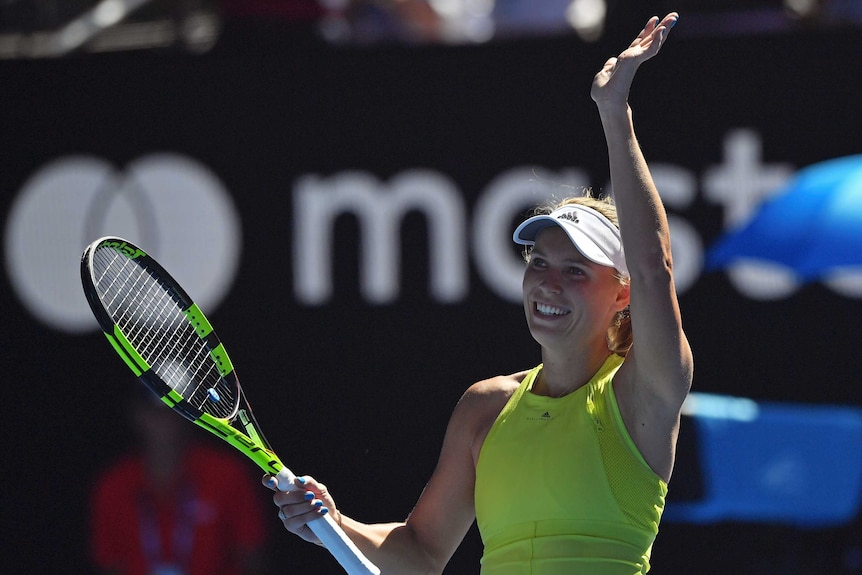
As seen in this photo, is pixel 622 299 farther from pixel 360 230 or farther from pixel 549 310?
pixel 360 230

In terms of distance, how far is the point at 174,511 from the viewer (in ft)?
18.1

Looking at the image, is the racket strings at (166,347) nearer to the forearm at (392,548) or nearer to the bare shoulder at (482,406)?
the forearm at (392,548)

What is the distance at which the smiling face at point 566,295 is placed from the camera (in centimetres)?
265

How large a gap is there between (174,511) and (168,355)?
2.50 metres

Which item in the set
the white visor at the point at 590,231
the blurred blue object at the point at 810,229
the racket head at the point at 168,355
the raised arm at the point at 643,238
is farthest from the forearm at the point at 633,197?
the blurred blue object at the point at 810,229

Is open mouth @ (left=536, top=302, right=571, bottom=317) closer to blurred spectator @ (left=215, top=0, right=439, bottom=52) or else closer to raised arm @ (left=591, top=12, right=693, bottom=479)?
raised arm @ (left=591, top=12, right=693, bottom=479)

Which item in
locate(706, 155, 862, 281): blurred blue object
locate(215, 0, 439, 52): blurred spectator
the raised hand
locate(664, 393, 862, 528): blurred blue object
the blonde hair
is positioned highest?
locate(215, 0, 439, 52): blurred spectator

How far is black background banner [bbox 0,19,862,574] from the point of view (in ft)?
17.2

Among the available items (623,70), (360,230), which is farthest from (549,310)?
(360,230)

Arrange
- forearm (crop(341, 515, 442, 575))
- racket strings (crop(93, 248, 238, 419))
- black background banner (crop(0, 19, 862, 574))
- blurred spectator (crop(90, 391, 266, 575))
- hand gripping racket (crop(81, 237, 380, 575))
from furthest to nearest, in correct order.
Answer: blurred spectator (crop(90, 391, 266, 575)) < black background banner (crop(0, 19, 862, 574)) < racket strings (crop(93, 248, 238, 419)) < forearm (crop(341, 515, 442, 575)) < hand gripping racket (crop(81, 237, 380, 575))

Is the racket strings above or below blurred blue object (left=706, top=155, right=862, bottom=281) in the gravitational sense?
above

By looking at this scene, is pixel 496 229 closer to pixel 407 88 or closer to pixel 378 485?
pixel 407 88

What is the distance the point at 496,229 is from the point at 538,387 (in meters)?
A: 2.57

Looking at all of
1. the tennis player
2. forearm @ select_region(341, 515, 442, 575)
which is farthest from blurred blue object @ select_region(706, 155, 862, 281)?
forearm @ select_region(341, 515, 442, 575)
